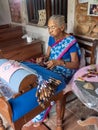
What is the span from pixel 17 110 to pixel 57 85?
373mm

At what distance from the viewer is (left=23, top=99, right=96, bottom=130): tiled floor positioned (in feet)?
5.68

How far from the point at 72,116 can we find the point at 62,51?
2.69 feet

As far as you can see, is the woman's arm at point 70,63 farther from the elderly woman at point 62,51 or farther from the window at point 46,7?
the window at point 46,7

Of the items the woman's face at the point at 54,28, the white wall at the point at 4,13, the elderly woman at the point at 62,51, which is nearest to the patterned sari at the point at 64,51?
the elderly woman at the point at 62,51

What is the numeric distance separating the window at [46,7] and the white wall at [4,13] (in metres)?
0.61

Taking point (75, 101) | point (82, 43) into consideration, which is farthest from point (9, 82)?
point (75, 101)

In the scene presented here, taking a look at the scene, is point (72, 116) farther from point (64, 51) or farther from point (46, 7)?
point (46, 7)

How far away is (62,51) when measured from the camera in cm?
167

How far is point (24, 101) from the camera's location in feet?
3.37

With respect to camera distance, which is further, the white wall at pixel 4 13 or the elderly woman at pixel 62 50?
the white wall at pixel 4 13

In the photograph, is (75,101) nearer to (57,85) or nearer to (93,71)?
(93,71)

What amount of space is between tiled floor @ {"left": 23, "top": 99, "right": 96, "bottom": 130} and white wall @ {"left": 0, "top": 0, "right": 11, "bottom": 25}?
2047 mm

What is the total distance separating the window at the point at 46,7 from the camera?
7.06 feet

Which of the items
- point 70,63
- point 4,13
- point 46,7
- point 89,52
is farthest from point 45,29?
point 4,13
